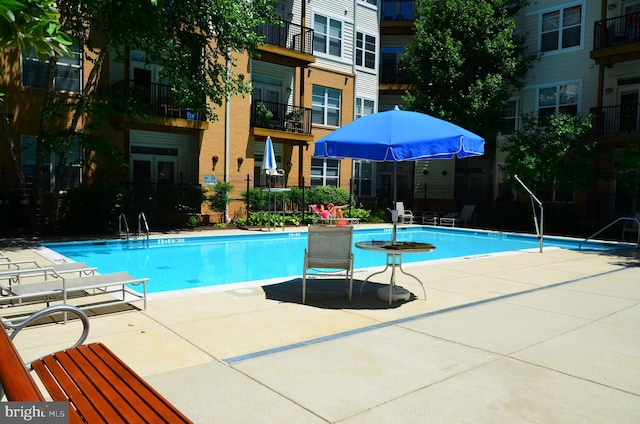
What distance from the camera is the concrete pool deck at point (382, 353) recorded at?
359cm

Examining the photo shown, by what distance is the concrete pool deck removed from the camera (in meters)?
3.59

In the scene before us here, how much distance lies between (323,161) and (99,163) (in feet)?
36.8

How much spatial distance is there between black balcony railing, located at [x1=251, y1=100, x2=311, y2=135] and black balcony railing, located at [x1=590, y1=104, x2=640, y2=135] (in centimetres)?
1254

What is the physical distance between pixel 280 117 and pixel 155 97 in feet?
20.1

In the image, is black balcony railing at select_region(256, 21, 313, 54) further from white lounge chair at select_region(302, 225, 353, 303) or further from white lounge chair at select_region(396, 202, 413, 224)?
white lounge chair at select_region(302, 225, 353, 303)

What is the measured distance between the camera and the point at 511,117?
25.4 m

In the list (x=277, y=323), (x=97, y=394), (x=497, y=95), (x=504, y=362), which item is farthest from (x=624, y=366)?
(x=497, y=95)

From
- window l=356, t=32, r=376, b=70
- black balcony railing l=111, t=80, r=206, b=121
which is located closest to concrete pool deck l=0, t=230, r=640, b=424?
black balcony railing l=111, t=80, r=206, b=121

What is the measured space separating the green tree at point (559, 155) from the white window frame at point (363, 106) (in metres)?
9.36

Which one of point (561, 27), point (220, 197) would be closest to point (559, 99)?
point (561, 27)

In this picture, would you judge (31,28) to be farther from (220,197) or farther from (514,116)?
(514,116)

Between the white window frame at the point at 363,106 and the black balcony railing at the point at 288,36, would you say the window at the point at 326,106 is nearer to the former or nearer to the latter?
the white window frame at the point at 363,106

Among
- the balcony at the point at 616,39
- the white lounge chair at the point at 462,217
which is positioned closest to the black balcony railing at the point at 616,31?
the balcony at the point at 616,39

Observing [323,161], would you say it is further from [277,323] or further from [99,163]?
[277,323]
